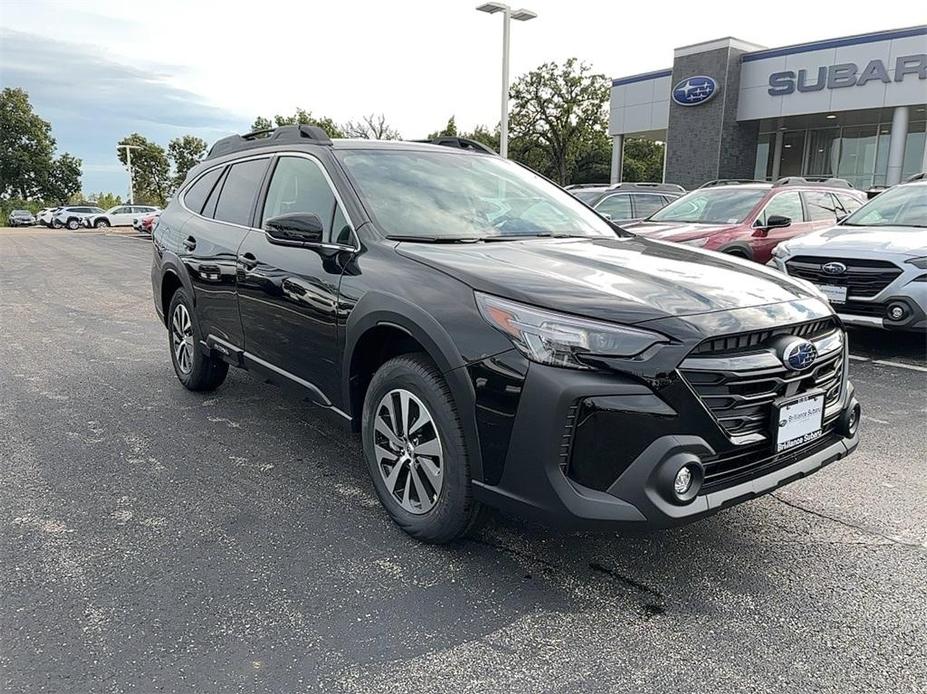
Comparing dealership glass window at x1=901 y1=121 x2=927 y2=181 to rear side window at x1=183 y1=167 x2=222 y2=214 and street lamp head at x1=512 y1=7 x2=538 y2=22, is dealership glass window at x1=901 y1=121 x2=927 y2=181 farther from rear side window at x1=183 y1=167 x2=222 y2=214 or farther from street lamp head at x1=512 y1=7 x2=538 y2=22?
rear side window at x1=183 y1=167 x2=222 y2=214

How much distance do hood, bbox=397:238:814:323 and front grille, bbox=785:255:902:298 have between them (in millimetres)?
3504

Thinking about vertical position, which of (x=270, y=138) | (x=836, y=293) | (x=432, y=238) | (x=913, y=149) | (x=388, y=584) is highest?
(x=913, y=149)

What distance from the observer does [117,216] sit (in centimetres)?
4569

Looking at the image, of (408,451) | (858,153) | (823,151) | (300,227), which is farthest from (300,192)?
(823,151)

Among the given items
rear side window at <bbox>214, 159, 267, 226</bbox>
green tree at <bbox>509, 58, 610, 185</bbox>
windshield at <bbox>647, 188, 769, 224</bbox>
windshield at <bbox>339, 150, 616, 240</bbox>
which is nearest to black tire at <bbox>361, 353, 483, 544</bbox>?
windshield at <bbox>339, 150, 616, 240</bbox>

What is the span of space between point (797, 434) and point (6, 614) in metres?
2.99

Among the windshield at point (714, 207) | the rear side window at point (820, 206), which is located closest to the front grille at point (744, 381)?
the windshield at point (714, 207)

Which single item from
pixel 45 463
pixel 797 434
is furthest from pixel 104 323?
pixel 797 434

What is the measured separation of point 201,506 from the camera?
3.42 m

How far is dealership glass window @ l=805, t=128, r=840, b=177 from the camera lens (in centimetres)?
2612

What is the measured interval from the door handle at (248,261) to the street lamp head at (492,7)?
14.1 m

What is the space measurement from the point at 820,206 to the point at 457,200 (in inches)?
317

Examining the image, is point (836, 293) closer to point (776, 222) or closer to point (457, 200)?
point (776, 222)

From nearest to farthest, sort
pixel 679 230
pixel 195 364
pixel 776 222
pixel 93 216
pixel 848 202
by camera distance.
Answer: pixel 195 364, pixel 776 222, pixel 679 230, pixel 848 202, pixel 93 216
